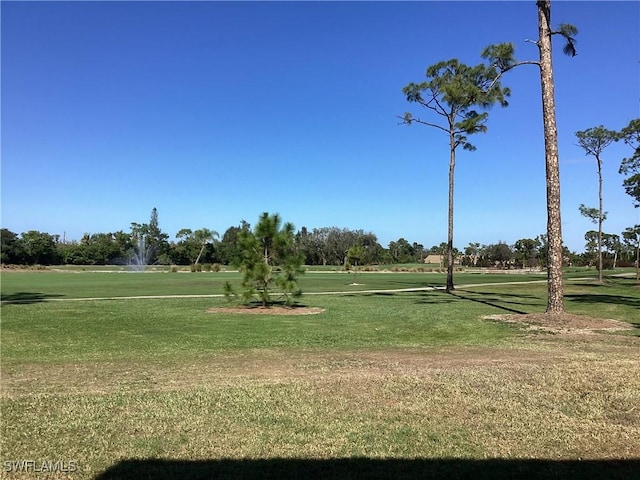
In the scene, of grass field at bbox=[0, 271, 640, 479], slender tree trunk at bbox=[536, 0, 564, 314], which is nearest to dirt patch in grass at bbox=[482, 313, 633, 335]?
slender tree trunk at bbox=[536, 0, 564, 314]

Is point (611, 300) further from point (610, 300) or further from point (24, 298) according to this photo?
point (24, 298)

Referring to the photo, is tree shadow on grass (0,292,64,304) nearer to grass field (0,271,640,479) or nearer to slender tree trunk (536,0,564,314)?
grass field (0,271,640,479)

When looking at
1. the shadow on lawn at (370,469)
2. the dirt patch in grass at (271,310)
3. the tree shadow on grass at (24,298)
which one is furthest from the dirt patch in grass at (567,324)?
the tree shadow on grass at (24,298)

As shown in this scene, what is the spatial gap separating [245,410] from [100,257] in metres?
101

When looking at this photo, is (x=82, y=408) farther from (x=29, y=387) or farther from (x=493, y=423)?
(x=493, y=423)

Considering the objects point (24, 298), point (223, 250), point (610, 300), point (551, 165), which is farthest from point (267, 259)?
point (223, 250)

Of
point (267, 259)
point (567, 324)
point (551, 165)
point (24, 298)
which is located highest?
point (551, 165)

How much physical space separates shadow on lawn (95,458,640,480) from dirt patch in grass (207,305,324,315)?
12616mm

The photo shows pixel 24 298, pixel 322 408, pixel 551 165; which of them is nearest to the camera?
pixel 322 408

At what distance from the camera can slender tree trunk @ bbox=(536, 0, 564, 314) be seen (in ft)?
43.8

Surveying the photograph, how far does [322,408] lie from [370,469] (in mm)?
1439

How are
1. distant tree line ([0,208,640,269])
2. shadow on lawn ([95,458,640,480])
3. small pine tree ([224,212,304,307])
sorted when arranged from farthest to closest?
distant tree line ([0,208,640,269]) < small pine tree ([224,212,304,307]) < shadow on lawn ([95,458,640,480])

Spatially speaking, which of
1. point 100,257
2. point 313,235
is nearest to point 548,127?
point 100,257

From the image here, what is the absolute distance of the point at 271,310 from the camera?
17.4 metres
